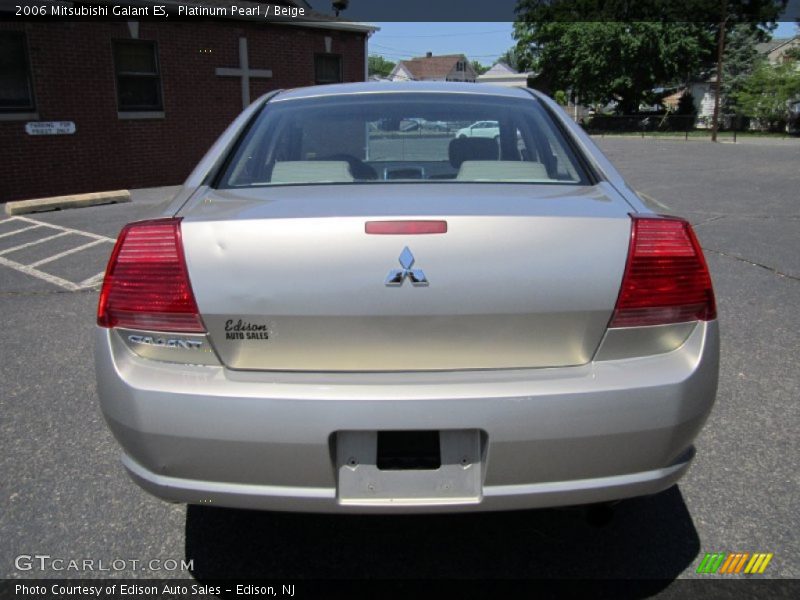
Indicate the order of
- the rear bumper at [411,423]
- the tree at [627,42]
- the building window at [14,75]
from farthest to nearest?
the tree at [627,42] → the building window at [14,75] → the rear bumper at [411,423]

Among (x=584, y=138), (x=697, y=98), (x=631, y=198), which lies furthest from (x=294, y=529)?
(x=697, y=98)

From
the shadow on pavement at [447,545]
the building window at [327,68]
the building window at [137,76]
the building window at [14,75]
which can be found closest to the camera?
the shadow on pavement at [447,545]

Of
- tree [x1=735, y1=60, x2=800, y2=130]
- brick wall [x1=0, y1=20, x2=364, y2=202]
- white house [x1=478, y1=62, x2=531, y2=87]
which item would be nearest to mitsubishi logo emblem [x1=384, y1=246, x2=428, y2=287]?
brick wall [x1=0, y1=20, x2=364, y2=202]

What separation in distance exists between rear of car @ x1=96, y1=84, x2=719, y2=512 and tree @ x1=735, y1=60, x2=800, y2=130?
50070 millimetres

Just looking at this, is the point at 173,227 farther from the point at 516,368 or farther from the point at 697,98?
the point at 697,98

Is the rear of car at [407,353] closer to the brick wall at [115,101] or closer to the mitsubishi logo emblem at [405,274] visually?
the mitsubishi logo emblem at [405,274]

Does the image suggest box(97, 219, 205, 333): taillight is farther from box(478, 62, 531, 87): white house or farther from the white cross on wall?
box(478, 62, 531, 87): white house

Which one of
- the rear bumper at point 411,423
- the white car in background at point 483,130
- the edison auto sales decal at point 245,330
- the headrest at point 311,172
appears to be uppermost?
the white car in background at point 483,130

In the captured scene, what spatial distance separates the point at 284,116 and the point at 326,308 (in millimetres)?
1463

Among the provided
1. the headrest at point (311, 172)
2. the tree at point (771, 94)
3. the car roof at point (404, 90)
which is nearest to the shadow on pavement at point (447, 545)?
the headrest at point (311, 172)

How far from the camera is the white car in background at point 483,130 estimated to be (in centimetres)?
308

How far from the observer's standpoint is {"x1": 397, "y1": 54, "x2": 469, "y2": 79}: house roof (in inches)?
3378

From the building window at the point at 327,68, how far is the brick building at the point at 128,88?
4 cm

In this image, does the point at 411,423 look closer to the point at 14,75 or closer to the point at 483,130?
the point at 483,130
